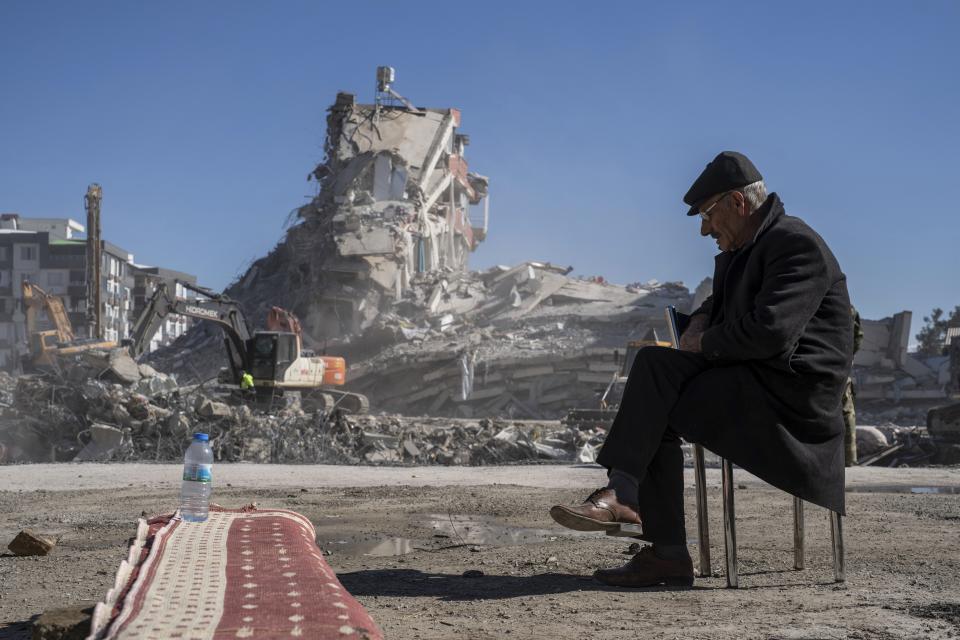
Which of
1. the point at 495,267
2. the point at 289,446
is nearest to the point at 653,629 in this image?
the point at 289,446

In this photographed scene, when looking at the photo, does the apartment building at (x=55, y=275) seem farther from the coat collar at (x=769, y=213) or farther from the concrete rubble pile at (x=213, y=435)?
the coat collar at (x=769, y=213)

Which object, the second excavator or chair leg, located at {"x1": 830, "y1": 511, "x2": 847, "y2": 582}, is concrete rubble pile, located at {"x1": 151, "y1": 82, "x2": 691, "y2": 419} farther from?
chair leg, located at {"x1": 830, "y1": 511, "x2": 847, "y2": 582}

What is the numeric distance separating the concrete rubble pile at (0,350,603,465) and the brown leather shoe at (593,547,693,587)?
437 inches

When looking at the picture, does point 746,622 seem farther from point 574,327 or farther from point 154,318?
point 574,327

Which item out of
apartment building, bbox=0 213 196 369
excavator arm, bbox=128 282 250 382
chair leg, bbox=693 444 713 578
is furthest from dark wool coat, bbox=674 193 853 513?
apartment building, bbox=0 213 196 369

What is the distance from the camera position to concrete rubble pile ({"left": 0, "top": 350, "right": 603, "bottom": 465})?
15.7 m

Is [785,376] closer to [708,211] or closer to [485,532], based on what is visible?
[708,211]

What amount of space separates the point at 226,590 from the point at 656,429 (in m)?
1.73

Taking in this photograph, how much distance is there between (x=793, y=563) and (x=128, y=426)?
14.6 meters

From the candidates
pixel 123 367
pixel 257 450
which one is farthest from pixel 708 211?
pixel 123 367

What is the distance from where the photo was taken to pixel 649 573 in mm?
3885

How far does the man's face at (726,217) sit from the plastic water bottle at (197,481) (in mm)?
2190

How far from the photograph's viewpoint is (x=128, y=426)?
17.0 m

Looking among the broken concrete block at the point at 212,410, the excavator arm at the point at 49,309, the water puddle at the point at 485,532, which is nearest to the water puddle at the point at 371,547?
the water puddle at the point at 485,532
